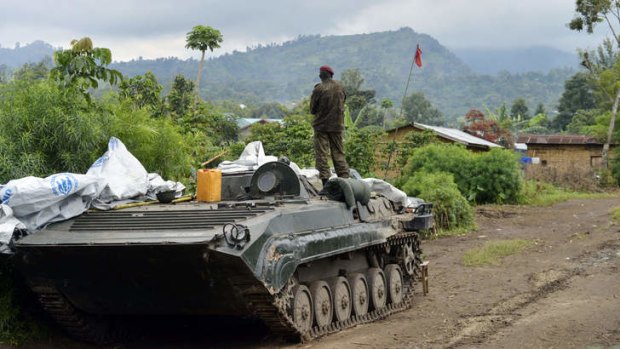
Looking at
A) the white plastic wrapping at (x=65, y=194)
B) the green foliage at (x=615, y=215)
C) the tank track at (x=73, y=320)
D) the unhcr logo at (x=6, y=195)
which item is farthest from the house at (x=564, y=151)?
the unhcr logo at (x=6, y=195)

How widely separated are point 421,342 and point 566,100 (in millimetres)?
57405

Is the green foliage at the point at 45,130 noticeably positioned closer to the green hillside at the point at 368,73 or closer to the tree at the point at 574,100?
→ the tree at the point at 574,100

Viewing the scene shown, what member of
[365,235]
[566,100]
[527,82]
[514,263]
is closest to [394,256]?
[365,235]

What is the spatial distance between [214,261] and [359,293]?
10.2 ft

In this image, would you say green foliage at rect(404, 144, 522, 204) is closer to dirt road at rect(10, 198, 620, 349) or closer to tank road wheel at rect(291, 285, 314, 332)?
dirt road at rect(10, 198, 620, 349)

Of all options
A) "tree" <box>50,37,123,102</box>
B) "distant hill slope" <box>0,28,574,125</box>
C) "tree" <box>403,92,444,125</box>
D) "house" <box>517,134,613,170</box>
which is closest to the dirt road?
"tree" <box>50,37,123,102</box>

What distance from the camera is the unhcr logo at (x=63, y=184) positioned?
332 inches

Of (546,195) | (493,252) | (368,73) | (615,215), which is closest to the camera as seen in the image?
(493,252)

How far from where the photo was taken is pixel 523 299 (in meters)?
11.4

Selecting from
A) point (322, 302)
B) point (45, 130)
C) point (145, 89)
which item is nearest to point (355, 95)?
point (145, 89)

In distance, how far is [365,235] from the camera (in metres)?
10.2

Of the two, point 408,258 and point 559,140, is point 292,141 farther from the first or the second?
point 559,140

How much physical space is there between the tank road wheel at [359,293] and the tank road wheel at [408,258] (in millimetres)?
1478

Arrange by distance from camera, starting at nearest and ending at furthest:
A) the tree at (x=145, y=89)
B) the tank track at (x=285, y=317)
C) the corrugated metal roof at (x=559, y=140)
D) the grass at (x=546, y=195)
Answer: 1. the tank track at (x=285, y=317)
2. the tree at (x=145, y=89)
3. the grass at (x=546, y=195)
4. the corrugated metal roof at (x=559, y=140)
